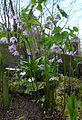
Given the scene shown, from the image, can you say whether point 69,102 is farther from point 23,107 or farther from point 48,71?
point 23,107

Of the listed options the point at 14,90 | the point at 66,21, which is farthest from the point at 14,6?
the point at 14,90

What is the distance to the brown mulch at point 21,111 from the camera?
1.20 metres

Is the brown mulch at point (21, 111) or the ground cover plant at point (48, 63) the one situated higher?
the ground cover plant at point (48, 63)

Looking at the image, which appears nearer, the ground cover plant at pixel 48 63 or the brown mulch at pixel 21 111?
the ground cover plant at pixel 48 63

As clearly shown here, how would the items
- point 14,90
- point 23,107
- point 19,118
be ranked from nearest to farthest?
1. point 19,118
2. point 23,107
3. point 14,90

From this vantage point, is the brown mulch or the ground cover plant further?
the brown mulch

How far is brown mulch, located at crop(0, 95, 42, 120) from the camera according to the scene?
120cm

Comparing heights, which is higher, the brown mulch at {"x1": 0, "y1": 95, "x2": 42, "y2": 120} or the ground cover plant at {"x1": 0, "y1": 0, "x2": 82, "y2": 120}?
the ground cover plant at {"x1": 0, "y1": 0, "x2": 82, "y2": 120}

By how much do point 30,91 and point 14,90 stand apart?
0.20 m

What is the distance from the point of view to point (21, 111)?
1301mm

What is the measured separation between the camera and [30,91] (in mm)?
1646

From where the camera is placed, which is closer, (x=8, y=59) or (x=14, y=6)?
(x=8, y=59)

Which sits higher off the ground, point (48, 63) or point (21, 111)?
point (48, 63)

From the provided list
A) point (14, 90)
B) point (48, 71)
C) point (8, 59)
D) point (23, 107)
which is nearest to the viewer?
point (48, 71)
